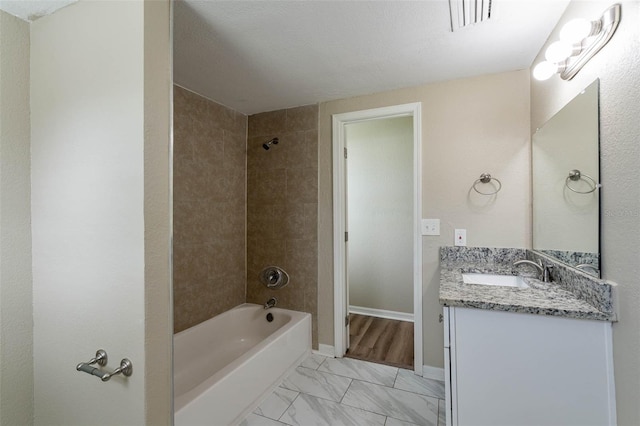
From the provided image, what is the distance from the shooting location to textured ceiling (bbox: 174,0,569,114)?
135 centimetres

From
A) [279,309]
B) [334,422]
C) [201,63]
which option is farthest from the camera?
[279,309]

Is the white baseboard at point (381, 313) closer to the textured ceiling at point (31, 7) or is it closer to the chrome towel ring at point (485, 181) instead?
the chrome towel ring at point (485, 181)

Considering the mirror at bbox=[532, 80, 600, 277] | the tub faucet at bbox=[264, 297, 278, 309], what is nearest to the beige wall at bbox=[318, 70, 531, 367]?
the mirror at bbox=[532, 80, 600, 277]

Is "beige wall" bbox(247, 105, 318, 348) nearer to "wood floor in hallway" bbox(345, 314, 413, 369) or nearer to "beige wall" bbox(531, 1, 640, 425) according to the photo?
"wood floor in hallway" bbox(345, 314, 413, 369)

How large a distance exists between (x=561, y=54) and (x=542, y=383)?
1.49 meters

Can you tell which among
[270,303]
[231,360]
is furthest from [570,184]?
[231,360]

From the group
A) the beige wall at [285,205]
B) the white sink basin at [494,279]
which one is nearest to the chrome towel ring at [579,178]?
the white sink basin at [494,279]

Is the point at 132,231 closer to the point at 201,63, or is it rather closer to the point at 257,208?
the point at 201,63

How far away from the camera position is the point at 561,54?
4.26 feet

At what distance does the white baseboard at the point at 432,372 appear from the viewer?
82.8 inches

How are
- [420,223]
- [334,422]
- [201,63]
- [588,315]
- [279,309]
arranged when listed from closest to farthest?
1. [588,315]
2. [334,422]
3. [201,63]
4. [420,223]
5. [279,309]

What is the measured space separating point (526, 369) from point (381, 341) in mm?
1745

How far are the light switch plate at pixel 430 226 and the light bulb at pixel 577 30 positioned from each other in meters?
1.25

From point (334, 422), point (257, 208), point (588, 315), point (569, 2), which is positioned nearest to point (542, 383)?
point (588, 315)
